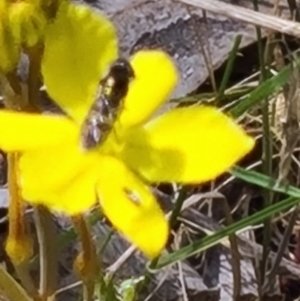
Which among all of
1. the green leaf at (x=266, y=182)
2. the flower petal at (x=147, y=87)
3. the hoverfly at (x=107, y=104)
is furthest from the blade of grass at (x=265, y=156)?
the hoverfly at (x=107, y=104)

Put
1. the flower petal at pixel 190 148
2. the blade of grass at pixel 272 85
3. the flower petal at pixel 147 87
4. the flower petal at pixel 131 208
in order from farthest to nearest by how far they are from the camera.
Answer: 1. the blade of grass at pixel 272 85
2. the flower petal at pixel 147 87
3. the flower petal at pixel 190 148
4. the flower petal at pixel 131 208

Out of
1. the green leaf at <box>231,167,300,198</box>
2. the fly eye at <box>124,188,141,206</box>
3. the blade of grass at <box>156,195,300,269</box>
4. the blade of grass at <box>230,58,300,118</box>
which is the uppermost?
the fly eye at <box>124,188,141,206</box>

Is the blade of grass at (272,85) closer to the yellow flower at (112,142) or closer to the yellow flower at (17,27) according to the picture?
the yellow flower at (112,142)

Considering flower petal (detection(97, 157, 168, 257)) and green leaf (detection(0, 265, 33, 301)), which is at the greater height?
flower petal (detection(97, 157, 168, 257))

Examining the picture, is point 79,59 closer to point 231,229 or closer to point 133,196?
point 133,196

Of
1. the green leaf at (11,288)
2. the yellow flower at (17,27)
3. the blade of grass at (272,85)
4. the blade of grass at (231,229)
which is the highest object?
the yellow flower at (17,27)

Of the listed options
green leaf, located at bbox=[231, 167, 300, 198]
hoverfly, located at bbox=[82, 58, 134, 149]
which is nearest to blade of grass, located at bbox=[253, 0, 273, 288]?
green leaf, located at bbox=[231, 167, 300, 198]

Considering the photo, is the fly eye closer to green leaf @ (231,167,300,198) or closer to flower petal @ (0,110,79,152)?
flower petal @ (0,110,79,152)

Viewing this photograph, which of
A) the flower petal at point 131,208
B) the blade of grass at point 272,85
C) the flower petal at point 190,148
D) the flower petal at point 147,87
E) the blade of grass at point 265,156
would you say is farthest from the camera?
the blade of grass at point 265,156
